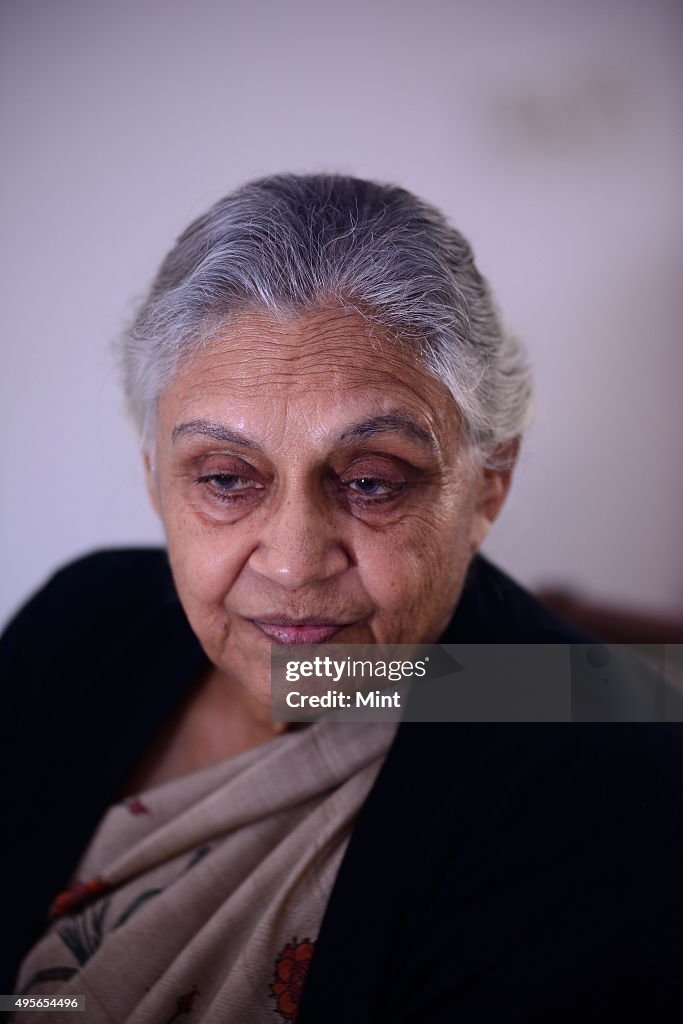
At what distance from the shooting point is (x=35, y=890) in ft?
3.24

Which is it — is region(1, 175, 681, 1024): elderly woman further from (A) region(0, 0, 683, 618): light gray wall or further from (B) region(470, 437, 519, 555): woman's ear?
(A) region(0, 0, 683, 618): light gray wall

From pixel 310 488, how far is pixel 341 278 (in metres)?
0.25

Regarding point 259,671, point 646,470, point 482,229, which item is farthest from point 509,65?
point 259,671

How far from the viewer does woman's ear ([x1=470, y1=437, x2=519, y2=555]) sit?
0.95m

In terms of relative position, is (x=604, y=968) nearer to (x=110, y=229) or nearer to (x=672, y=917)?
(x=672, y=917)

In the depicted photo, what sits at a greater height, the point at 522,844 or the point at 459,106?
the point at 459,106

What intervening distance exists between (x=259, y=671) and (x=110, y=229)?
37.5 inches

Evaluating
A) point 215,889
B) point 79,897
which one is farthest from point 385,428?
point 79,897

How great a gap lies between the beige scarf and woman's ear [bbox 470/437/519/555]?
1.00ft

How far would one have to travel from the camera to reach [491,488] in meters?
0.98

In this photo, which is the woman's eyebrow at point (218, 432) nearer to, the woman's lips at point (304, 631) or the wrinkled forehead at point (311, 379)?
the wrinkled forehead at point (311, 379)

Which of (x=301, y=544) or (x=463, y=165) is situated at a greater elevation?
(x=463, y=165)

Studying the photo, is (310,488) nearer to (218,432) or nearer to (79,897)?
(218,432)

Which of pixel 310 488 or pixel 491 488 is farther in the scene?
pixel 491 488
